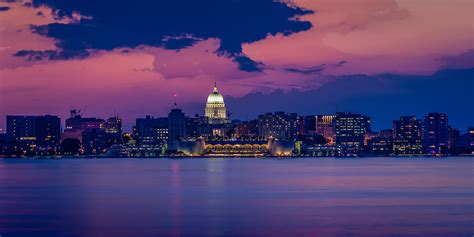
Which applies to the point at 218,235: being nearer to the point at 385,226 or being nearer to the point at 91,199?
the point at 385,226

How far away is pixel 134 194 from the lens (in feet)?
204

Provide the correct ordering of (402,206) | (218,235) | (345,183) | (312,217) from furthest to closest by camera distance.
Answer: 1. (345,183)
2. (402,206)
3. (312,217)
4. (218,235)

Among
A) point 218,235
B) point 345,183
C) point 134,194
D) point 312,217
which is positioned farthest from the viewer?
point 345,183

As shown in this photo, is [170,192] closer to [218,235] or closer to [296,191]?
[296,191]

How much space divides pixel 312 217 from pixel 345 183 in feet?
104

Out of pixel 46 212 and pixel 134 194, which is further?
pixel 134 194

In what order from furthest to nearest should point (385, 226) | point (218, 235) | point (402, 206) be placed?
1. point (402, 206)
2. point (385, 226)
3. point (218, 235)

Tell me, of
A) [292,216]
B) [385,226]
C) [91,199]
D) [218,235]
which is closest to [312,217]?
[292,216]

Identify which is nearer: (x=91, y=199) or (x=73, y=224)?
(x=73, y=224)

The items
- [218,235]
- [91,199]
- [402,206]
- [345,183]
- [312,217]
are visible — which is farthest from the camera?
[345,183]

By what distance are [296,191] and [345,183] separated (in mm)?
12562

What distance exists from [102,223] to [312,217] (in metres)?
10.6

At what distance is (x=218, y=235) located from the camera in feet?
126

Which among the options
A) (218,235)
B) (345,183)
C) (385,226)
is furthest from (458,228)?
(345,183)
